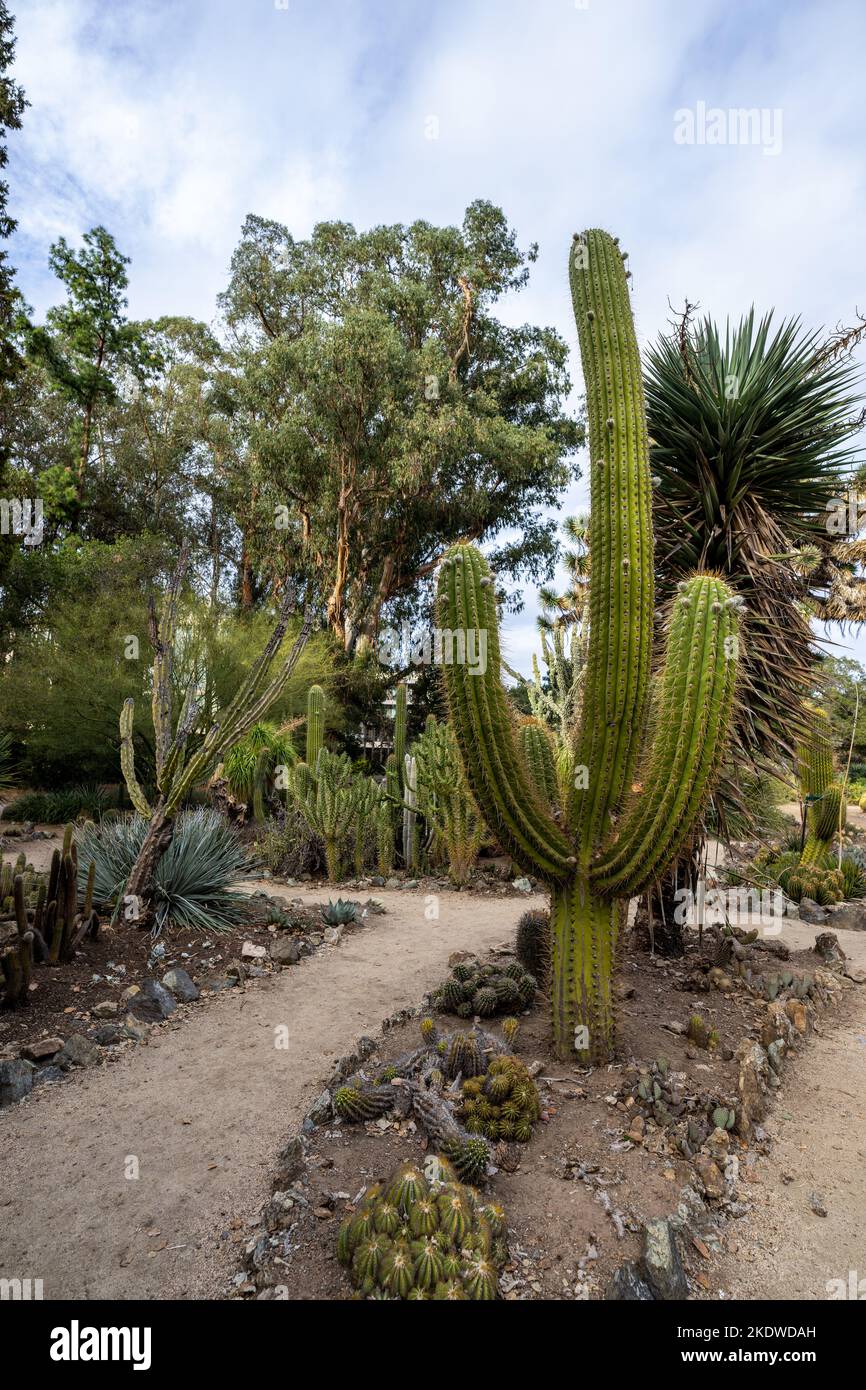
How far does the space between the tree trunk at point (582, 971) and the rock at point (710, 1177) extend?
71 centimetres

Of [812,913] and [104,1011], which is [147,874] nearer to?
[104,1011]

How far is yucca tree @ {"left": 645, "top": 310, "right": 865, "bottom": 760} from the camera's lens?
16.1ft

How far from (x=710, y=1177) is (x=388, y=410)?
17.5 meters

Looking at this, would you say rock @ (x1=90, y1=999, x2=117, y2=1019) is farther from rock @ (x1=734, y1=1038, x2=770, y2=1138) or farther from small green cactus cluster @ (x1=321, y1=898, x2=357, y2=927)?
rock @ (x1=734, y1=1038, x2=770, y2=1138)

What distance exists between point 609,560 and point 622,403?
33.8 inches

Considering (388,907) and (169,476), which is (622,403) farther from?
(169,476)

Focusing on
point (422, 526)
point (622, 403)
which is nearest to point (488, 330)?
point (422, 526)

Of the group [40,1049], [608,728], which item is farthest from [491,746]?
[40,1049]

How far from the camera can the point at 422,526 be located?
20156 millimetres

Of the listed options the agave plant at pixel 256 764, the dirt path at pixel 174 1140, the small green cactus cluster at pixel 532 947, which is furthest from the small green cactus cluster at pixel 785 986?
the agave plant at pixel 256 764

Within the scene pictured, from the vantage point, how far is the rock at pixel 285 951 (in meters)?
5.61

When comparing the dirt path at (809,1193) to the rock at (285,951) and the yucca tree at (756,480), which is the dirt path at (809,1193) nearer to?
the yucca tree at (756,480)

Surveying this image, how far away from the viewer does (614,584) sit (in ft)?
10.8

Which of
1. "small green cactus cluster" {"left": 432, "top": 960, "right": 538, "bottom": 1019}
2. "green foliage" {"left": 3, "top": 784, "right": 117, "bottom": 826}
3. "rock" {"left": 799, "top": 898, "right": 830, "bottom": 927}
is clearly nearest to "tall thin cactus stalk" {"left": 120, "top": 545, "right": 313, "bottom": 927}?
"small green cactus cluster" {"left": 432, "top": 960, "right": 538, "bottom": 1019}
